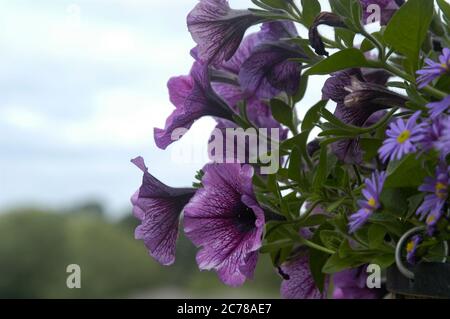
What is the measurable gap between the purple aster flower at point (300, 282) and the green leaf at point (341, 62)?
18 centimetres

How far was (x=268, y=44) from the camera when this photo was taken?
0.46 meters

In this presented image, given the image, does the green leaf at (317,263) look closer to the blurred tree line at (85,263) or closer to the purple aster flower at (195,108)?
the purple aster flower at (195,108)

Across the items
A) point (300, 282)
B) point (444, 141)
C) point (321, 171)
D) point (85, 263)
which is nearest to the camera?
point (444, 141)

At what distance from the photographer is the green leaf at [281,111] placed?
0.46 m

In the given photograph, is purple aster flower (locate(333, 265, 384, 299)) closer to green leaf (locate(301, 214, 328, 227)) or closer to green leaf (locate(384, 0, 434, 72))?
green leaf (locate(301, 214, 328, 227))

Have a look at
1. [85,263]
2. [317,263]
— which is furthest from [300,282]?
[85,263]

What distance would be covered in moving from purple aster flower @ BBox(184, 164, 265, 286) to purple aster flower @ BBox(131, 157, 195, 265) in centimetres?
3

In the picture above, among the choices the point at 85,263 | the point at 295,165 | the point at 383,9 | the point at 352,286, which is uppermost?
the point at 383,9

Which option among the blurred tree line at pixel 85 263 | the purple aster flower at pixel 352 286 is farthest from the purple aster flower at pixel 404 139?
the blurred tree line at pixel 85 263

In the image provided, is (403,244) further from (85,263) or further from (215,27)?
(85,263)

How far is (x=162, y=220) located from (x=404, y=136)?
164 millimetres

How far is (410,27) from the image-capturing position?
36cm

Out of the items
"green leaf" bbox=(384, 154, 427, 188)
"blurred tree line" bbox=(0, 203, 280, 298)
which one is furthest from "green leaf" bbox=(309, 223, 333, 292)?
"blurred tree line" bbox=(0, 203, 280, 298)
